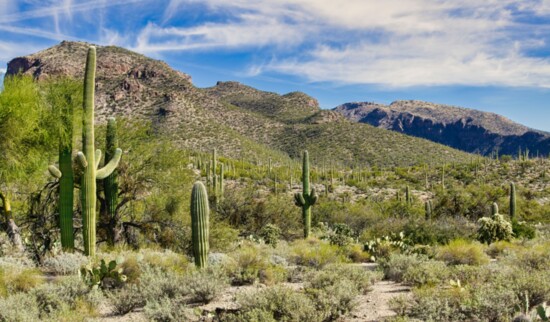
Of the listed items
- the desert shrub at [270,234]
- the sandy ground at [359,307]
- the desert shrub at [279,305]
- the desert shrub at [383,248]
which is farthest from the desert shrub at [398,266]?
the desert shrub at [270,234]

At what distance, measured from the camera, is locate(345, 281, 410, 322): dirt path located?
700 centimetres

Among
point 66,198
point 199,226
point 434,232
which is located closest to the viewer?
point 199,226

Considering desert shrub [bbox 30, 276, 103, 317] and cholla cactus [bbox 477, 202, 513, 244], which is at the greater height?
desert shrub [bbox 30, 276, 103, 317]

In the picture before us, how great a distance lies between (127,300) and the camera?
24.3ft

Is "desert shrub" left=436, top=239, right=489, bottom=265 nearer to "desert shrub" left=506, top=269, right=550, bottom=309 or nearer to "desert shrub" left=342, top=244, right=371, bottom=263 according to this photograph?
"desert shrub" left=342, top=244, right=371, bottom=263

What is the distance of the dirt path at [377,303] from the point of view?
23.0 feet

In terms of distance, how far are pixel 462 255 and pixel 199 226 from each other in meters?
6.62

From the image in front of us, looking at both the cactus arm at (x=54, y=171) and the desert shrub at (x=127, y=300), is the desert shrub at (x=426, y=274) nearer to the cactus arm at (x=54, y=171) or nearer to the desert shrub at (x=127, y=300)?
the desert shrub at (x=127, y=300)

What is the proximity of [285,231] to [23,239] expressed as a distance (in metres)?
11.5

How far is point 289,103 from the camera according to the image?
353 ft

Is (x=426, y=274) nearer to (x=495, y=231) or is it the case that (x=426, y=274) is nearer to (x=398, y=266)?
(x=398, y=266)

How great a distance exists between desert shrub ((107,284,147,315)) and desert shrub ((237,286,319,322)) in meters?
1.87

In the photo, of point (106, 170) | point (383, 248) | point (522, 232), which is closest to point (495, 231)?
point (522, 232)

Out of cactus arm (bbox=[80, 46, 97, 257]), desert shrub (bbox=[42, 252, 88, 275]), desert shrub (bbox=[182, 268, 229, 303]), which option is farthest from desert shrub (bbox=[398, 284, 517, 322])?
cactus arm (bbox=[80, 46, 97, 257])
